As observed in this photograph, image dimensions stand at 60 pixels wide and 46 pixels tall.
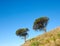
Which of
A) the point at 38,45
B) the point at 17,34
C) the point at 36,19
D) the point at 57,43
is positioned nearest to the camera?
the point at 57,43

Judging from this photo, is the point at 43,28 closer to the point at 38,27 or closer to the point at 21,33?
the point at 38,27

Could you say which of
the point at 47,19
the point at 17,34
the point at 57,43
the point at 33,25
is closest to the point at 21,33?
the point at 17,34

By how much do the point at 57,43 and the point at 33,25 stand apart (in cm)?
6152

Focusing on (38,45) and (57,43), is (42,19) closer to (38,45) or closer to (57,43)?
(38,45)

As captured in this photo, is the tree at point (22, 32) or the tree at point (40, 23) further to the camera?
the tree at point (22, 32)

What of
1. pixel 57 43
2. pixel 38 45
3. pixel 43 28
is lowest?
pixel 57 43

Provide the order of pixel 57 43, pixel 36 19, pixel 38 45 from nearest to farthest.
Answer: pixel 57 43 < pixel 38 45 < pixel 36 19

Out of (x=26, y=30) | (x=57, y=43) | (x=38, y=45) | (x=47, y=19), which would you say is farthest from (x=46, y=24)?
(x=57, y=43)

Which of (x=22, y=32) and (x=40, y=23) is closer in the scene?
(x=40, y=23)

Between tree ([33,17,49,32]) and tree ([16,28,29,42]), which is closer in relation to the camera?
tree ([33,17,49,32])

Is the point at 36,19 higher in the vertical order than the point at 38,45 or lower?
higher

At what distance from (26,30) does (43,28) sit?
13155 mm

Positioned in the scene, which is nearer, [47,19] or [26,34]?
[47,19]

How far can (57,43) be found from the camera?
2517 cm
